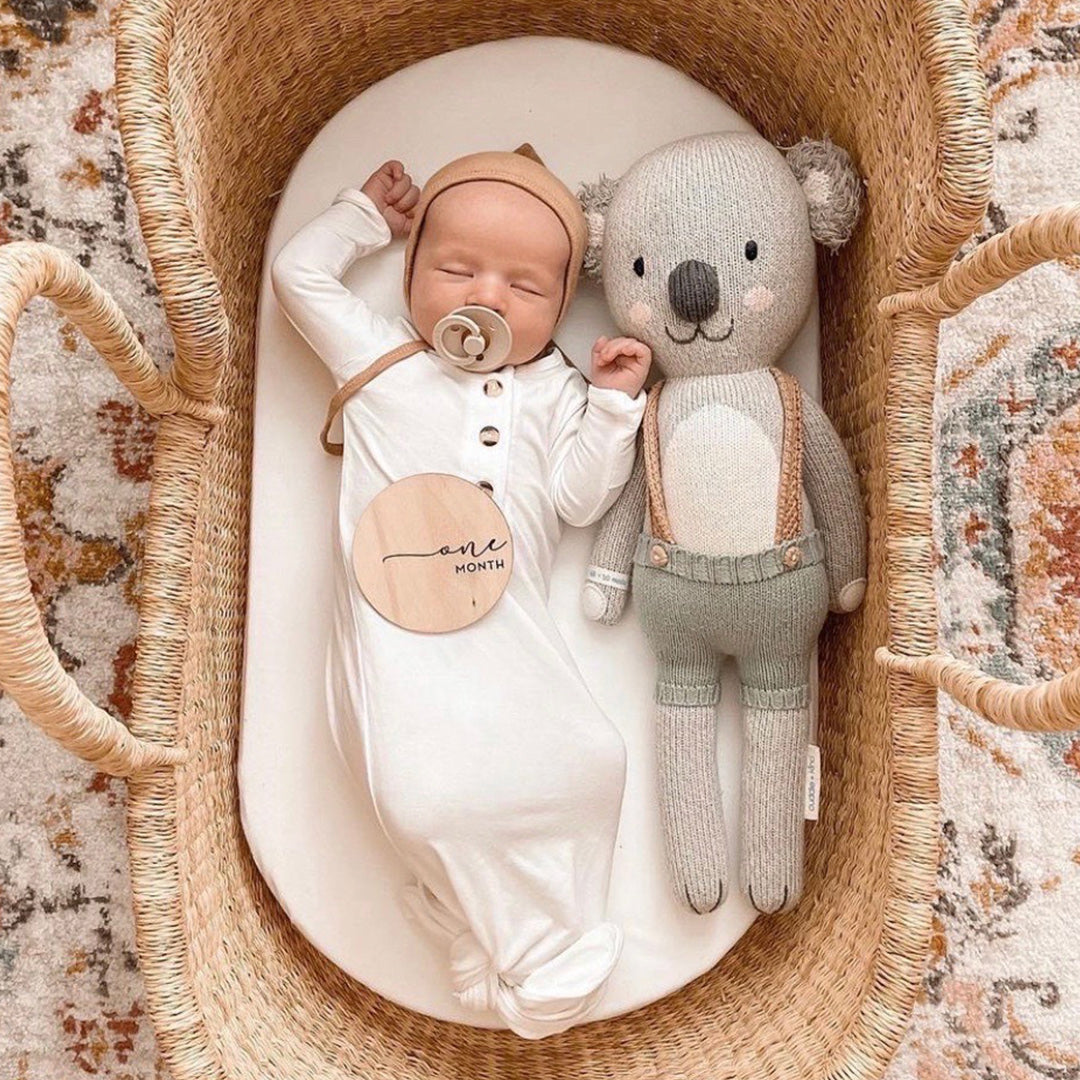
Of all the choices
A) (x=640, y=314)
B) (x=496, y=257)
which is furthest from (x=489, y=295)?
(x=640, y=314)

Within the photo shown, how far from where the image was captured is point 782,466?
1.05 metres

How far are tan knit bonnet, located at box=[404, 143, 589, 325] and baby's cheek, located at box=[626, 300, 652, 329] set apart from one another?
7 centimetres

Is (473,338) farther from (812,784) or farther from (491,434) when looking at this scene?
(812,784)

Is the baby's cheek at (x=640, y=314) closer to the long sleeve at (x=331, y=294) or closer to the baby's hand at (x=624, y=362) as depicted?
the baby's hand at (x=624, y=362)

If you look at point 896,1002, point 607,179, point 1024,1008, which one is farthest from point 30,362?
point 1024,1008

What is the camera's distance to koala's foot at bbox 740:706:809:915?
1.08 m

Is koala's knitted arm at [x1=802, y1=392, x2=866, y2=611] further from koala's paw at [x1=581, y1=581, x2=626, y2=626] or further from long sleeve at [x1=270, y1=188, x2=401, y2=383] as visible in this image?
long sleeve at [x1=270, y1=188, x2=401, y2=383]

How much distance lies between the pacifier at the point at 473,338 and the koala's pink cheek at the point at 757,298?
0.22m

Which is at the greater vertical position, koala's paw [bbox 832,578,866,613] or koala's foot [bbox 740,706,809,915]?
koala's paw [bbox 832,578,866,613]

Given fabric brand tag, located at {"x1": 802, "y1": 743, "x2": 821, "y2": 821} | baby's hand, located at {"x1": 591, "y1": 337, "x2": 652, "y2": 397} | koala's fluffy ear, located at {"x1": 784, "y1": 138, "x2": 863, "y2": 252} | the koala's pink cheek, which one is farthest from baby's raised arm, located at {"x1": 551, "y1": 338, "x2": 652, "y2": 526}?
fabric brand tag, located at {"x1": 802, "y1": 743, "x2": 821, "y2": 821}

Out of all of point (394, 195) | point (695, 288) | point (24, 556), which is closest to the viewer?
point (24, 556)

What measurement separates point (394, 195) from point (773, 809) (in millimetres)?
711

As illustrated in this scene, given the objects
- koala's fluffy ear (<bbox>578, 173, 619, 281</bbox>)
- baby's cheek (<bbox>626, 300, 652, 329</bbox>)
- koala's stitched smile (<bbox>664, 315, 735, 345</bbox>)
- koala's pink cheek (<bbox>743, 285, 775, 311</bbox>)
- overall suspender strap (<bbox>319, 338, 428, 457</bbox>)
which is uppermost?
koala's fluffy ear (<bbox>578, 173, 619, 281</bbox>)

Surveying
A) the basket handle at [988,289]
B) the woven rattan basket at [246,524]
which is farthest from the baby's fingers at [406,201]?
the basket handle at [988,289]
